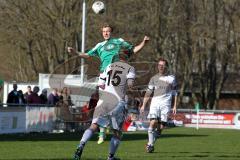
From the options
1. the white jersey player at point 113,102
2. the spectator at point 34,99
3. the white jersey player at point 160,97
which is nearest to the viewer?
the white jersey player at point 113,102

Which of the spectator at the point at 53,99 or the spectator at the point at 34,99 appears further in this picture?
the spectator at the point at 53,99

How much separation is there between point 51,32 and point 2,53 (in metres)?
8.98

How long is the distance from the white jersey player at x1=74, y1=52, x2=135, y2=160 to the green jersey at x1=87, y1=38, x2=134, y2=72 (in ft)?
1.34

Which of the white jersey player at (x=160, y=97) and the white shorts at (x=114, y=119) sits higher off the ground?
the white jersey player at (x=160, y=97)

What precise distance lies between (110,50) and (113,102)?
114 centimetres

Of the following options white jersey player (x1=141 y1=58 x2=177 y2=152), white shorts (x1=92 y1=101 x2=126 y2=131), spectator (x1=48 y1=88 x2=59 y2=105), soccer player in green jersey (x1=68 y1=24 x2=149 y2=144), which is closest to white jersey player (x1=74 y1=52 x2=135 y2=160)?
white shorts (x1=92 y1=101 x2=126 y2=131)

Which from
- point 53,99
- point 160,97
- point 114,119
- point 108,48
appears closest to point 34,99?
point 53,99

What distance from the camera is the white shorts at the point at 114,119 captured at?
13.0 m

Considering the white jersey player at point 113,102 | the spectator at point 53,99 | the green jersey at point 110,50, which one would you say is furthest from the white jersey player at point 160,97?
the spectator at point 53,99

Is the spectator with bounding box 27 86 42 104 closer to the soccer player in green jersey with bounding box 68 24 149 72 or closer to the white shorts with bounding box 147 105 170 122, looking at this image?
the white shorts with bounding box 147 105 170 122

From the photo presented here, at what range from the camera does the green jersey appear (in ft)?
44.2

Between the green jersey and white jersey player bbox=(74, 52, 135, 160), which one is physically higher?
the green jersey

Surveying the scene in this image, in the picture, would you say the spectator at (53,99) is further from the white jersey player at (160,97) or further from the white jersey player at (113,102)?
the white jersey player at (113,102)

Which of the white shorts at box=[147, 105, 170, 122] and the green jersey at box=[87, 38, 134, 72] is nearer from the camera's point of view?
the green jersey at box=[87, 38, 134, 72]
